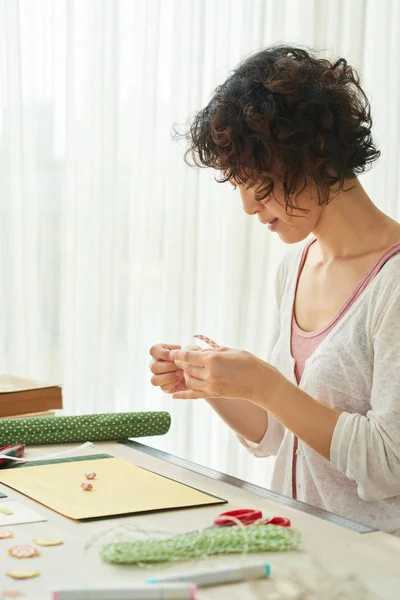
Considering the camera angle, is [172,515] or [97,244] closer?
[172,515]

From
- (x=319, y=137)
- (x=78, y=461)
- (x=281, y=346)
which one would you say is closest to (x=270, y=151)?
(x=319, y=137)

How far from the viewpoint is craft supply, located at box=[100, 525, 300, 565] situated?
0.83 metres

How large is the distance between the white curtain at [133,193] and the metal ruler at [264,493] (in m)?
1.06

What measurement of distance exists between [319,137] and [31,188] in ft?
3.97

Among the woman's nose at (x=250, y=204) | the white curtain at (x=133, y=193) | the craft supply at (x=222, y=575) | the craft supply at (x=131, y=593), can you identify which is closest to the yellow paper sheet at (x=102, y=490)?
the craft supply at (x=222, y=575)

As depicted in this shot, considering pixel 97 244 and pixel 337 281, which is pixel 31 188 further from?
pixel 337 281

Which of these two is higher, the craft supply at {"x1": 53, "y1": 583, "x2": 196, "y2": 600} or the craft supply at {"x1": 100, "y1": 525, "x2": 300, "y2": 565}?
the craft supply at {"x1": 53, "y1": 583, "x2": 196, "y2": 600}

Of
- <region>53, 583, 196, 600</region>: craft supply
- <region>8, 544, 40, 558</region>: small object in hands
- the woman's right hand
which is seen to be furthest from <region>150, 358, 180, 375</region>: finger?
<region>53, 583, 196, 600</region>: craft supply

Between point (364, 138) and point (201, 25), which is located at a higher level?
point (201, 25)

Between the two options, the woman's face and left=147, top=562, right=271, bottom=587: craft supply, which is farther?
the woman's face

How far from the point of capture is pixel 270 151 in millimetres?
1277

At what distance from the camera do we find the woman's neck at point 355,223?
137 centimetres

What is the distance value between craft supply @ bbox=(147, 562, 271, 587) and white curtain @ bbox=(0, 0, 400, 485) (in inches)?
63.5

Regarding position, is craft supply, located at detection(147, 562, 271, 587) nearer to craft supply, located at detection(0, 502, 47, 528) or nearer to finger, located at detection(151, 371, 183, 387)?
craft supply, located at detection(0, 502, 47, 528)
